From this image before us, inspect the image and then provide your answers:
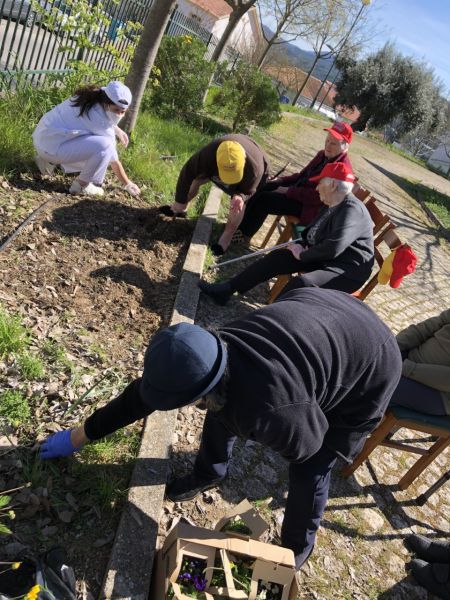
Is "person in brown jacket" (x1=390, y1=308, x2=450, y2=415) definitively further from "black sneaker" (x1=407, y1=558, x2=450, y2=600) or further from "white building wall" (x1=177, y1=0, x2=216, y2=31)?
"white building wall" (x1=177, y1=0, x2=216, y2=31)

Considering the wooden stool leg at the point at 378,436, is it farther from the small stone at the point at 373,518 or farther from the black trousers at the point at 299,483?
the black trousers at the point at 299,483

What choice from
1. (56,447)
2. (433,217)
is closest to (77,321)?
(56,447)

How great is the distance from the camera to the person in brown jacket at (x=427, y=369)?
3.27 m

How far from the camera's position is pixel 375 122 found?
3072 centimetres

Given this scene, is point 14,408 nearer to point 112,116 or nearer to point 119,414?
point 119,414

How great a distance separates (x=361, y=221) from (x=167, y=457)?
95.3 inches

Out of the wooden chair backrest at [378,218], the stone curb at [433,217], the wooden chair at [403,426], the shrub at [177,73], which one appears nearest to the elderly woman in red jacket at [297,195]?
the wooden chair backrest at [378,218]

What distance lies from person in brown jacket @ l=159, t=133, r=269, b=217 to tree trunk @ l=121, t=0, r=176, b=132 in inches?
67.2

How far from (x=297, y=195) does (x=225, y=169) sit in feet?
3.58

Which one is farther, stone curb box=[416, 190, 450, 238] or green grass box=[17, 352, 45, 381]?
stone curb box=[416, 190, 450, 238]

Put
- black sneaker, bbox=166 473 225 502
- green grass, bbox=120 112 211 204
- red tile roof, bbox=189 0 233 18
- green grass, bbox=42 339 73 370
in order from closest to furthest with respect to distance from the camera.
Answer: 1. black sneaker, bbox=166 473 225 502
2. green grass, bbox=42 339 73 370
3. green grass, bbox=120 112 211 204
4. red tile roof, bbox=189 0 233 18

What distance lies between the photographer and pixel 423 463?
3.41 m

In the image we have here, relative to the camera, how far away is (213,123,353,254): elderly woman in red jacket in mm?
4895

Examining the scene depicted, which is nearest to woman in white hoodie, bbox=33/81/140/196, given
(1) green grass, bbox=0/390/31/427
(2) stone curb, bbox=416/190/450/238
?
(1) green grass, bbox=0/390/31/427
